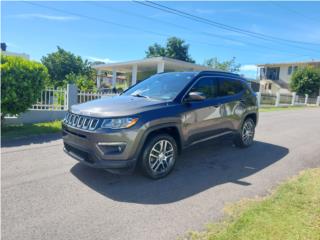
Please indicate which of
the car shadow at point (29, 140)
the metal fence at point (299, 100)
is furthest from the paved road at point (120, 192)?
the metal fence at point (299, 100)

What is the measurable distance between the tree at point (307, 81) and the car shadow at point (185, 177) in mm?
32381

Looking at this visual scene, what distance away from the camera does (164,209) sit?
3.37 metres

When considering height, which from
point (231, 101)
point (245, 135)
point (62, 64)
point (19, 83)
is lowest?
point (245, 135)

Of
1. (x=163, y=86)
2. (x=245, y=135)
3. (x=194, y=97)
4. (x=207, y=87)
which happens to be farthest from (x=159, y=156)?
(x=245, y=135)

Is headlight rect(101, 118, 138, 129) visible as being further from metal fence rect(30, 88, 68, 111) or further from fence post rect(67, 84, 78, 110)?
fence post rect(67, 84, 78, 110)

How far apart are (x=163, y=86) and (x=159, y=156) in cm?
155

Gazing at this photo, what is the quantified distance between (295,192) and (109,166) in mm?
2915

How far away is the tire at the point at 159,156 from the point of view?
4.05 m

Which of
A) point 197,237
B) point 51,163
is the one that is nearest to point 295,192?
point 197,237

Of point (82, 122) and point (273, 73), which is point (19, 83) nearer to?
point (82, 122)

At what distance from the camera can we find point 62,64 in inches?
1656

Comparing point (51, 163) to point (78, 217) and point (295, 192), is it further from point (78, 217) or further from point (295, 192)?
point (295, 192)

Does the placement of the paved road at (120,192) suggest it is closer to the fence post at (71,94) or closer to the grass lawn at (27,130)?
the grass lawn at (27,130)

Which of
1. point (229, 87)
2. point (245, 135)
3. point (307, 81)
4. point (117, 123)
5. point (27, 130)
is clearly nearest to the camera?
point (117, 123)
